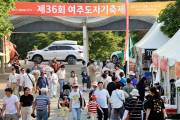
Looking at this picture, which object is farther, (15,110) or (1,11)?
(1,11)

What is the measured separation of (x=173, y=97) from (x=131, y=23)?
16376mm

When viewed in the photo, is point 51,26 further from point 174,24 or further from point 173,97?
point 173,97

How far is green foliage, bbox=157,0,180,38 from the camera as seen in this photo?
1669 cm

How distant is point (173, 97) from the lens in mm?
10898

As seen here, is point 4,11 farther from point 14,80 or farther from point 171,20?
point 171,20

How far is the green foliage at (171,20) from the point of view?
16688 millimetres

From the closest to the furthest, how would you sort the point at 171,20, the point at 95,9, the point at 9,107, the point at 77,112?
the point at 9,107, the point at 77,112, the point at 171,20, the point at 95,9

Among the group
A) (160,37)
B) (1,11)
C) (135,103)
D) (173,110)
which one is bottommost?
(173,110)

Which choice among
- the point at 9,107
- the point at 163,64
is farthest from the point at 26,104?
the point at 163,64

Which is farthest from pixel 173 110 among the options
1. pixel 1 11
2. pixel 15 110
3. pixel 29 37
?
pixel 29 37

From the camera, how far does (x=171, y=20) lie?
17.0m

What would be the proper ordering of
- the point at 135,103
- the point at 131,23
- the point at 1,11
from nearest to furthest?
the point at 135,103 → the point at 1,11 → the point at 131,23

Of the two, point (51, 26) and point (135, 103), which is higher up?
point (51, 26)

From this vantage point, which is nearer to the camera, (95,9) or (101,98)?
(101,98)
